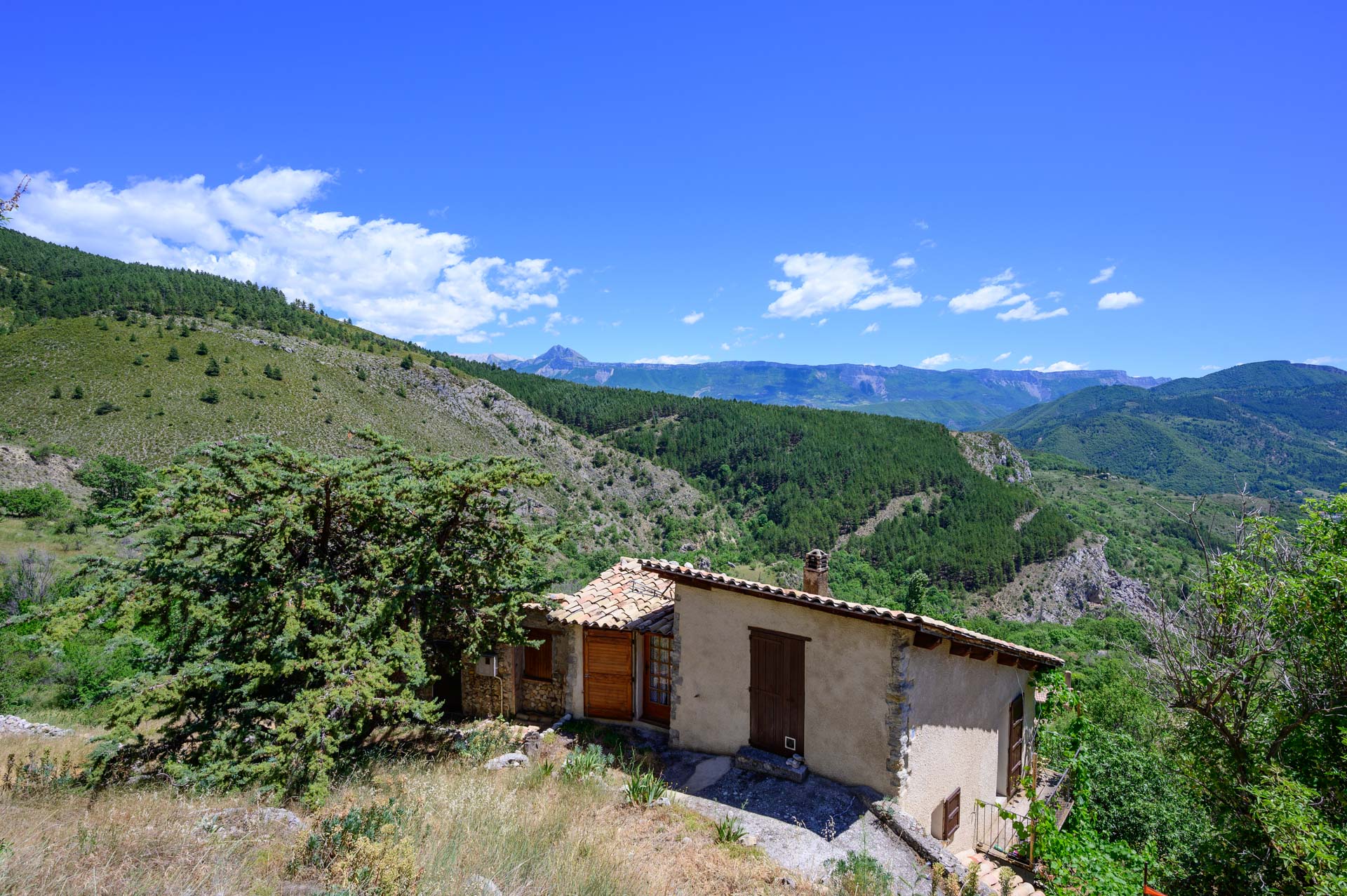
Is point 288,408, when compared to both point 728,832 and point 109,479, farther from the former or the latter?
point 728,832

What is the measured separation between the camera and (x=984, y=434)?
349 feet

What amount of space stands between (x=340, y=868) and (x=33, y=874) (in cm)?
207

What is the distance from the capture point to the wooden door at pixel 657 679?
1349 centimetres

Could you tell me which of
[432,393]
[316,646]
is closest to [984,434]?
[432,393]

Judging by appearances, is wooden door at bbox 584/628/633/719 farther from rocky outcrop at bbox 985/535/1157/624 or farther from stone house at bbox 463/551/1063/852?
rocky outcrop at bbox 985/535/1157/624

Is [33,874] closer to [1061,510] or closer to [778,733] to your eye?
[778,733]

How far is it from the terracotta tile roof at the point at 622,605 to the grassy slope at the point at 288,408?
17320 mm

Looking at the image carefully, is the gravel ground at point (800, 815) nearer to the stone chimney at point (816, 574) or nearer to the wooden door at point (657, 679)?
the wooden door at point (657, 679)

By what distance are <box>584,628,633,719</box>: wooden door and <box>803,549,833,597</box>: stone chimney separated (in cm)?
409

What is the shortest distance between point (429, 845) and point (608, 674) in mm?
7895

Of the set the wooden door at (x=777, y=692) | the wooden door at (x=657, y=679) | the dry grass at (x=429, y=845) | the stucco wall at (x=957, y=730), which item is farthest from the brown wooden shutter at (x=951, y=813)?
the wooden door at (x=657, y=679)

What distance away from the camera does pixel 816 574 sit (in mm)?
13305

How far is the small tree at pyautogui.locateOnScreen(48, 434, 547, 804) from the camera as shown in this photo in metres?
9.08

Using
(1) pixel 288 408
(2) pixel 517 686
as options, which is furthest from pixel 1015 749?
(1) pixel 288 408
